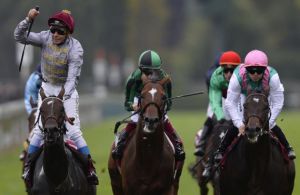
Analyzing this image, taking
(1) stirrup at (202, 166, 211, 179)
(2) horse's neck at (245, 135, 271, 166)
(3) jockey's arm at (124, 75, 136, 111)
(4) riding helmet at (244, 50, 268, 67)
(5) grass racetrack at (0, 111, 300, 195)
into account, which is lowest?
(5) grass racetrack at (0, 111, 300, 195)

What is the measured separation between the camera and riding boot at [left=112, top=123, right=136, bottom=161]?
1398cm

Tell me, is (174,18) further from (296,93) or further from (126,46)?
(296,93)

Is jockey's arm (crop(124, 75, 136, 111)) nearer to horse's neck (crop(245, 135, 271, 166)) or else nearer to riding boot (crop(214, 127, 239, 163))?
riding boot (crop(214, 127, 239, 163))

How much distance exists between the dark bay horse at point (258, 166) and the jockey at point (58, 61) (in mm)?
1761

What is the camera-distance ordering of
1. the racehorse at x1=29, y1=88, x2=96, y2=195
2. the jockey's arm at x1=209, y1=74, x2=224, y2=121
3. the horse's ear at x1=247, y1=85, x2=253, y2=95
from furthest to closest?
the jockey's arm at x1=209, y1=74, x2=224, y2=121
the horse's ear at x1=247, y1=85, x2=253, y2=95
the racehorse at x1=29, y1=88, x2=96, y2=195

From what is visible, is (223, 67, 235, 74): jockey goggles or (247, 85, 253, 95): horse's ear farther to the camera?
(223, 67, 235, 74): jockey goggles

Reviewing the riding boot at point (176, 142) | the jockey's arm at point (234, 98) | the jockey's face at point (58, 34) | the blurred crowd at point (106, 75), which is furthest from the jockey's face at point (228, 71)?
the blurred crowd at point (106, 75)

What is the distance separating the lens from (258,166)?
1329 centimetres

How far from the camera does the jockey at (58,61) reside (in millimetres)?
13227

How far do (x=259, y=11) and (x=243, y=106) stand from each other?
79.8 meters

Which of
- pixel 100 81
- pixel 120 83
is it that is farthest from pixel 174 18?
pixel 100 81

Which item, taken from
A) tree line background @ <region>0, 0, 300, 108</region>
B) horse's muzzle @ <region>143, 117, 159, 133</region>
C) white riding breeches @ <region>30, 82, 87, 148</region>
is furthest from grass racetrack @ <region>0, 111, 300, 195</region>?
tree line background @ <region>0, 0, 300, 108</region>

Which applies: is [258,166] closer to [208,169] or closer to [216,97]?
[208,169]

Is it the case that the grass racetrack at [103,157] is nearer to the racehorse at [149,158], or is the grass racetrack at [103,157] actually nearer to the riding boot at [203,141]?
the riding boot at [203,141]
